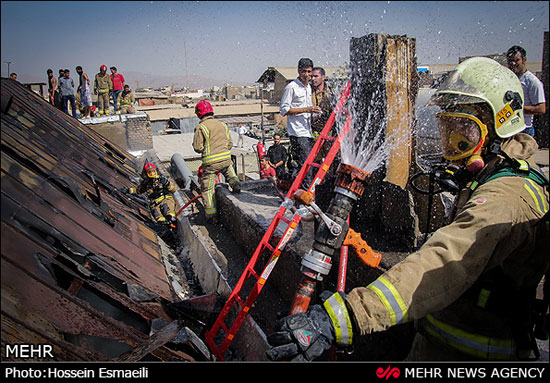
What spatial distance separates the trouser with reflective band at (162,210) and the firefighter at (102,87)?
A: 312 inches

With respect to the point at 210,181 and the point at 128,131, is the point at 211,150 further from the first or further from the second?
the point at 128,131

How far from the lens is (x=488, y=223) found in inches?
52.2

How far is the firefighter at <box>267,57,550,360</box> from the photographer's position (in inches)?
52.9

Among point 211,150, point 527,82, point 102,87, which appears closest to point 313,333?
point 527,82

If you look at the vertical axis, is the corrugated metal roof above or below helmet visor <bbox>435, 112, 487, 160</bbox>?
below

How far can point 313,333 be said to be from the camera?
4.57 ft

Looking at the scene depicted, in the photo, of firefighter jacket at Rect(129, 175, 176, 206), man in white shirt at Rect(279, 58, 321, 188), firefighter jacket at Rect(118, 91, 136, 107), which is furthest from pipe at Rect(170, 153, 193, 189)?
man in white shirt at Rect(279, 58, 321, 188)

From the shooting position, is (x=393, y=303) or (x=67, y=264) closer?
(x=393, y=303)

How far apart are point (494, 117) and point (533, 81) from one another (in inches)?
128

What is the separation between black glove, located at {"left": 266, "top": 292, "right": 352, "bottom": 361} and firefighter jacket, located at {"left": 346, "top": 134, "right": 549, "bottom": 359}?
5 cm

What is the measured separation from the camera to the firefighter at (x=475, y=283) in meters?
1.34

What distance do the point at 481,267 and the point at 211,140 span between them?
15.6 feet
